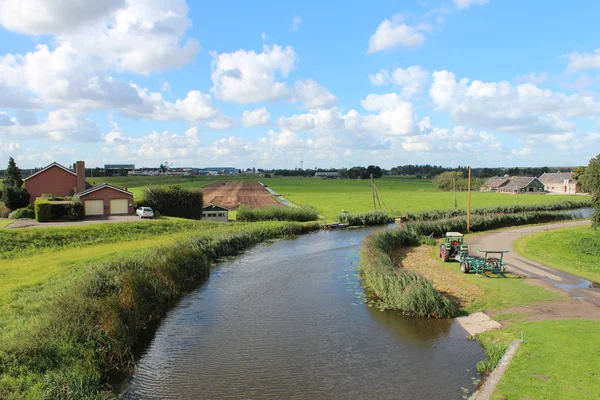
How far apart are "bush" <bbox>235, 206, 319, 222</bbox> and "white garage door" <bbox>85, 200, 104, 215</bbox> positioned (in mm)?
16703

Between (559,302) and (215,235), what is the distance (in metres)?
28.5

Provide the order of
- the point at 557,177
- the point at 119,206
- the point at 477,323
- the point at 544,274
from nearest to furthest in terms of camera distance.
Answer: the point at 477,323
the point at 544,274
the point at 119,206
the point at 557,177

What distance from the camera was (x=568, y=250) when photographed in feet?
120

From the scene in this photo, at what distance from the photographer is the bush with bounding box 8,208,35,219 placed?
4938 centimetres

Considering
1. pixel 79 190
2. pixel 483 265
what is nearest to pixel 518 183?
pixel 483 265

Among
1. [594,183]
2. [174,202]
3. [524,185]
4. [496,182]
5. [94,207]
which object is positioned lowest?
[94,207]

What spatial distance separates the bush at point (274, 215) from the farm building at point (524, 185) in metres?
88.1

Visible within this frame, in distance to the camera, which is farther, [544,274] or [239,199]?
[239,199]

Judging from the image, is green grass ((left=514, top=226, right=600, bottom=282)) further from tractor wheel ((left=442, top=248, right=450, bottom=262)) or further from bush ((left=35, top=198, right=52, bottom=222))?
bush ((left=35, top=198, right=52, bottom=222))

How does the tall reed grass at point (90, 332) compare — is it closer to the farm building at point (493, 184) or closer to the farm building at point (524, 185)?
the farm building at point (524, 185)

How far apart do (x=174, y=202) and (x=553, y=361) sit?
52.0 meters

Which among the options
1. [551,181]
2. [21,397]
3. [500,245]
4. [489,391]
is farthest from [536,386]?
[551,181]

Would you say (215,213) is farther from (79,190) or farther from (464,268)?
(464,268)

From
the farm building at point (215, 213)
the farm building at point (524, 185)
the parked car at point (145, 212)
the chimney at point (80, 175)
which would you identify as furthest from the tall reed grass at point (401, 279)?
the farm building at point (524, 185)
